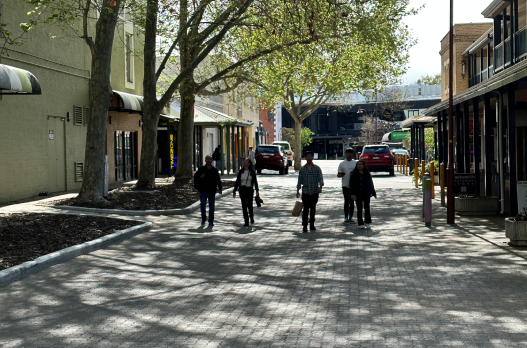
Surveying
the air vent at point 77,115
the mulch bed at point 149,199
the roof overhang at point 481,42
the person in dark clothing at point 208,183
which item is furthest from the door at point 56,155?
the roof overhang at point 481,42

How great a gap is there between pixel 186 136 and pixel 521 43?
43.0 ft

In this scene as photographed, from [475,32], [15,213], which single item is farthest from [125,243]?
[475,32]

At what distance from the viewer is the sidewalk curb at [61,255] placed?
9.34 m

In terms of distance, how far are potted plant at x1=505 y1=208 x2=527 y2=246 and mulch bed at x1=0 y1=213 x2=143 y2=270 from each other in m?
7.14

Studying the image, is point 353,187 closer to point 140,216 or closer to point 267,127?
point 140,216

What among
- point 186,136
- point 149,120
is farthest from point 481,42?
Answer: point 149,120

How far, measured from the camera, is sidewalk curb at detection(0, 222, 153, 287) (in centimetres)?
934

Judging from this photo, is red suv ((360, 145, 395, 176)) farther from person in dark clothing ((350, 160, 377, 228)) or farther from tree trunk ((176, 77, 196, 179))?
person in dark clothing ((350, 160, 377, 228))

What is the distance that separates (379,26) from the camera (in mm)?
23000

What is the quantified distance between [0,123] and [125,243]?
7.94 meters

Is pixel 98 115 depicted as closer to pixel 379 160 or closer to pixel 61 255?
pixel 61 255

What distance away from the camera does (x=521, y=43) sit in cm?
2314

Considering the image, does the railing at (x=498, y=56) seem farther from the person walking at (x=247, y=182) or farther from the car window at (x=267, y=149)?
the car window at (x=267, y=149)

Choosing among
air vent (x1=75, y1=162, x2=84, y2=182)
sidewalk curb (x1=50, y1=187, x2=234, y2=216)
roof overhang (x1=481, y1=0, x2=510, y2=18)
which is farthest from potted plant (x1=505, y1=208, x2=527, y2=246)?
air vent (x1=75, y1=162, x2=84, y2=182)
